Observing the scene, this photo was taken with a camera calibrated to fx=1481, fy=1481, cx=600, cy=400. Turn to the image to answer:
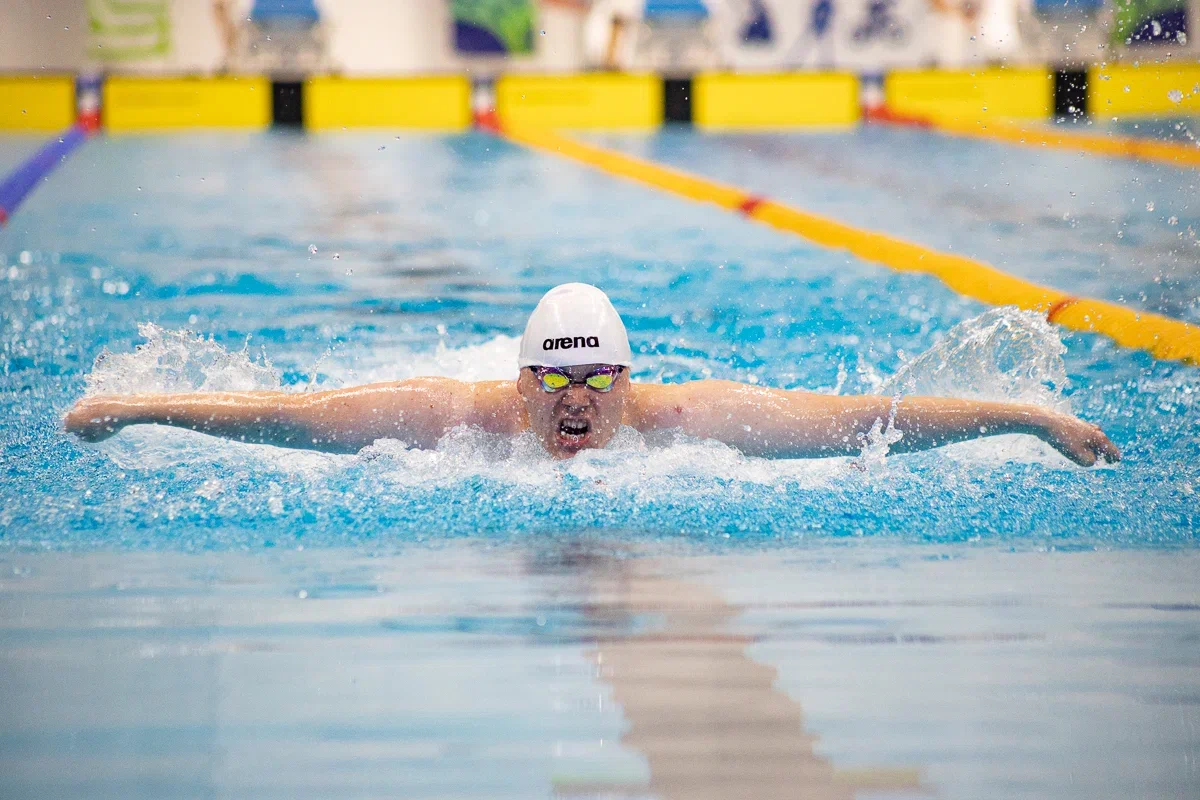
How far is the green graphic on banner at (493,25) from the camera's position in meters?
14.8

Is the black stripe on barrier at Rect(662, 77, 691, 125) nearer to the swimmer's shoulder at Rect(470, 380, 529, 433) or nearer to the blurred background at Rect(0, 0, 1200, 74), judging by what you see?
the blurred background at Rect(0, 0, 1200, 74)

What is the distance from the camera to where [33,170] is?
9.17 metres

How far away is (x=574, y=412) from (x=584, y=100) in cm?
1060

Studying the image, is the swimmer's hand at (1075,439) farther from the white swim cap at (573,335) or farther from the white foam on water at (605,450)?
the white swim cap at (573,335)

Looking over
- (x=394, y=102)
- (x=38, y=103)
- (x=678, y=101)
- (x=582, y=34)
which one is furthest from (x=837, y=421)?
(x=582, y=34)

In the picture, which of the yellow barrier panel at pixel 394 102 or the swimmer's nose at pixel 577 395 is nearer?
the swimmer's nose at pixel 577 395

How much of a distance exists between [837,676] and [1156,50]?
1469cm

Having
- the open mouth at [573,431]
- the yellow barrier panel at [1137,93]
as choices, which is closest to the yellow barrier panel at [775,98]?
the yellow barrier panel at [1137,93]

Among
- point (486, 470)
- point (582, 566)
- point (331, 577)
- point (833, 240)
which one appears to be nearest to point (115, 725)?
point (331, 577)

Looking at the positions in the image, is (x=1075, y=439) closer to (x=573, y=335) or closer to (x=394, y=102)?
(x=573, y=335)

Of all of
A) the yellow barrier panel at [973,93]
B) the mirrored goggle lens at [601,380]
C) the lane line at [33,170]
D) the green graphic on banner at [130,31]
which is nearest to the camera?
the mirrored goggle lens at [601,380]

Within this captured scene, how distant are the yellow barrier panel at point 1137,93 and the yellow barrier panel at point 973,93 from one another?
0.45m

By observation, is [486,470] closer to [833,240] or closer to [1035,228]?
[833,240]

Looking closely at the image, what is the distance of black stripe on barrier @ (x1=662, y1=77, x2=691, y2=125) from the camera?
1346 centimetres
